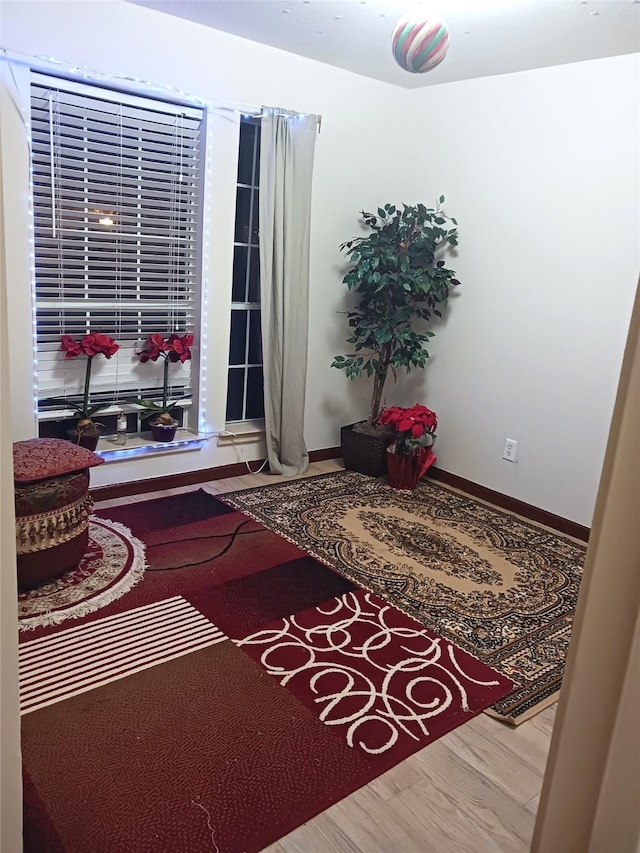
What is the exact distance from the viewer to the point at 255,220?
148 inches

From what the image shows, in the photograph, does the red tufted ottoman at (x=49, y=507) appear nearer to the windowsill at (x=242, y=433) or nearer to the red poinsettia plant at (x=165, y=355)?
the red poinsettia plant at (x=165, y=355)

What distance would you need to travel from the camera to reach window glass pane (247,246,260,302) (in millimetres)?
3801

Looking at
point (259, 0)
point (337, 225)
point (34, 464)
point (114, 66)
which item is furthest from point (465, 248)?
point (34, 464)

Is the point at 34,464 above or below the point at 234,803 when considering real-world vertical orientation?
above

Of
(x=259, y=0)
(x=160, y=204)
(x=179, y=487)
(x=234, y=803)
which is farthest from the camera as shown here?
(x=179, y=487)

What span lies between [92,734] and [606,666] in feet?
5.03

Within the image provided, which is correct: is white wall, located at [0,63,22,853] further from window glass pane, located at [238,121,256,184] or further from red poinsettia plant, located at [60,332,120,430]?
window glass pane, located at [238,121,256,184]

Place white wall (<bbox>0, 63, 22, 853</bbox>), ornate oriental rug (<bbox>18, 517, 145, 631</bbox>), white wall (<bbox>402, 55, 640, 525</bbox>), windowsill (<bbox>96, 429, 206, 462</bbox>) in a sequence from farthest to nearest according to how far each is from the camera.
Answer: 1. windowsill (<bbox>96, 429, 206, 462</bbox>)
2. white wall (<bbox>402, 55, 640, 525</bbox>)
3. ornate oriental rug (<bbox>18, 517, 145, 631</bbox>)
4. white wall (<bbox>0, 63, 22, 853</bbox>)

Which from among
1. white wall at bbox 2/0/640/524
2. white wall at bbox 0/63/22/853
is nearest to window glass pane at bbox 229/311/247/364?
white wall at bbox 2/0/640/524

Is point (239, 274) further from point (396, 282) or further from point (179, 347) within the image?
point (396, 282)

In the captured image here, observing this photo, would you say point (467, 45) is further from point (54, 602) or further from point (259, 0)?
point (54, 602)

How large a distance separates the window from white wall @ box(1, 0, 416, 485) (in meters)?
0.21

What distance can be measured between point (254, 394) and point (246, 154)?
1.39m

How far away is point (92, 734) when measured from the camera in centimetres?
180
